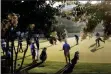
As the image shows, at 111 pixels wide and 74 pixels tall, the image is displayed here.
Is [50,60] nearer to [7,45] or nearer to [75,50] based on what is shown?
[75,50]

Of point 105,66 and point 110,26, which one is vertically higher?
point 110,26

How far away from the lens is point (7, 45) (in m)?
5.06

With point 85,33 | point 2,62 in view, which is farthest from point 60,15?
point 2,62

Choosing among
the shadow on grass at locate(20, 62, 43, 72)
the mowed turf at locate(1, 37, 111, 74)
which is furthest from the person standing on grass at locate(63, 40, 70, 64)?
the shadow on grass at locate(20, 62, 43, 72)

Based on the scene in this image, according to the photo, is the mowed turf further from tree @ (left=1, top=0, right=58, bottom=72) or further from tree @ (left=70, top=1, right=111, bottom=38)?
tree @ (left=1, top=0, right=58, bottom=72)

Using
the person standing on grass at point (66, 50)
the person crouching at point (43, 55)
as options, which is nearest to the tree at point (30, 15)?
the person crouching at point (43, 55)

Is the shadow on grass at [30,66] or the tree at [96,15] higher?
the tree at [96,15]

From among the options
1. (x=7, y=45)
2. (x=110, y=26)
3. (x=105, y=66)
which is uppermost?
(x=110, y=26)

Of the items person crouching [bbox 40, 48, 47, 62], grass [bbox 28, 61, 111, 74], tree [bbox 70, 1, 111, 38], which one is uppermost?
tree [bbox 70, 1, 111, 38]

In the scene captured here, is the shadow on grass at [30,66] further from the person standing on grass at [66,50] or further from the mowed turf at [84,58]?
the person standing on grass at [66,50]

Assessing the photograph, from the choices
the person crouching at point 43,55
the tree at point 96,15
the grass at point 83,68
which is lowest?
the grass at point 83,68

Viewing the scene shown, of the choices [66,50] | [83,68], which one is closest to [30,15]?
[66,50]

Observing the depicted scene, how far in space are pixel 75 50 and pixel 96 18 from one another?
622mm

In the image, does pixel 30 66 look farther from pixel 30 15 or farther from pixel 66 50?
pixel 30 15
